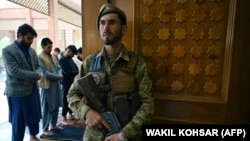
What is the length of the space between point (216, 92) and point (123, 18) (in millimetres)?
635

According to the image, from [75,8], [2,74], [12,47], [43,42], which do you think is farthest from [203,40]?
[2,74]

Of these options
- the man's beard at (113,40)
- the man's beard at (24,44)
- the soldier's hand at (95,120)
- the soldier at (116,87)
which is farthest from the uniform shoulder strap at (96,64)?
the man's beard at (24,44)

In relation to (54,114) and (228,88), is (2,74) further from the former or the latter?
(228,88)

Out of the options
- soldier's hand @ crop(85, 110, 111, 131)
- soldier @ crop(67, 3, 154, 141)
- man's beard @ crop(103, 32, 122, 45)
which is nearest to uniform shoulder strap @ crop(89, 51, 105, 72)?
soldier @ crop(67, 3, 154, 141)

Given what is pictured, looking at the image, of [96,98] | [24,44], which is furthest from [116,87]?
[24,44]

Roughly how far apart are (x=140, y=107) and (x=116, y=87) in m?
0.15

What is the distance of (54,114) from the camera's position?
8.36 ft

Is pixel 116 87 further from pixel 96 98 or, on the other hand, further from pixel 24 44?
pixel 24 44

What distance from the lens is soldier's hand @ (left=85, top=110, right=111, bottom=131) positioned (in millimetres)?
879

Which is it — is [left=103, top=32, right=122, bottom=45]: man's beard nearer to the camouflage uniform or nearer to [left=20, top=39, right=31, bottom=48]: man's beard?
the camouflage uniform

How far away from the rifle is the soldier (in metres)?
0.02

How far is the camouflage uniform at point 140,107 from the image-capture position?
0.88 metres

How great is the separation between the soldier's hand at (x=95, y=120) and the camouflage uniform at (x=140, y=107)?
0.09ft

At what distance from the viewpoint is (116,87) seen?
3.03ft
